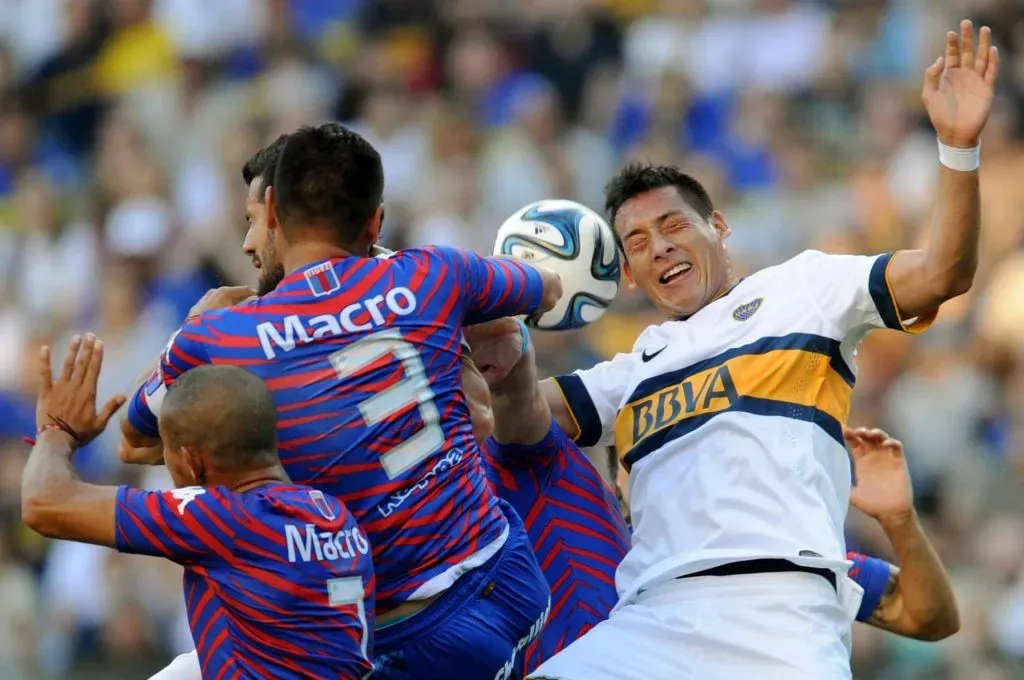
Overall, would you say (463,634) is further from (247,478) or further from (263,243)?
(263,243)

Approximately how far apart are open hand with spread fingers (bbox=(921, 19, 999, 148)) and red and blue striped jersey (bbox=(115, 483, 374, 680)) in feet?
7.15

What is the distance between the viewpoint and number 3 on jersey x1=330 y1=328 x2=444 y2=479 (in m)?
4.88

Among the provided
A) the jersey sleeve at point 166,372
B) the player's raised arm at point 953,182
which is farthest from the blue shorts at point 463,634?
the player's raised arm at point 953,182

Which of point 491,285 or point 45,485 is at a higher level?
point 491,285

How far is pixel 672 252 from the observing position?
6047mm

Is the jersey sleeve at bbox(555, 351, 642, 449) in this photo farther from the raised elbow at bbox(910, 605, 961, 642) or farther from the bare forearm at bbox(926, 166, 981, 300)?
the raised elbow at bbox(910, 605, 961, 642)

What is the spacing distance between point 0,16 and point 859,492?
1154 cm

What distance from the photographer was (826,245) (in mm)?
11430

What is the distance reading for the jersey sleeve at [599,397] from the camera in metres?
6.19

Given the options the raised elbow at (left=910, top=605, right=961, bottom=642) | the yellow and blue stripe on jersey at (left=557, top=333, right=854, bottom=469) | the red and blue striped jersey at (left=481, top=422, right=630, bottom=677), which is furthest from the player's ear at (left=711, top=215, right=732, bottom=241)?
the raised elbow at (left=910, top=605, right=961, bottom=642)

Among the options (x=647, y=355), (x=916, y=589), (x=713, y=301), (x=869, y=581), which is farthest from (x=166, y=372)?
(x=916, y=589)

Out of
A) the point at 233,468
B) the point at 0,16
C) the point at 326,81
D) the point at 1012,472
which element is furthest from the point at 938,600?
the point at 0,16

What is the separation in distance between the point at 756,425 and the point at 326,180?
5.39 ft

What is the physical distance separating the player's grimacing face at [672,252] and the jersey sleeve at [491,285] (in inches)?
35.5
